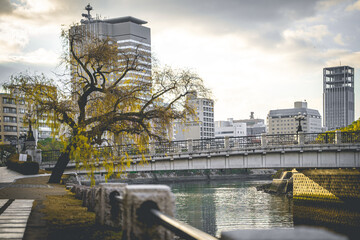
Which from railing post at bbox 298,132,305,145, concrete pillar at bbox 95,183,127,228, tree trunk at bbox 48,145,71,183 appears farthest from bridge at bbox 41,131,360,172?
concrete pillar at bbox 95,183,127,228

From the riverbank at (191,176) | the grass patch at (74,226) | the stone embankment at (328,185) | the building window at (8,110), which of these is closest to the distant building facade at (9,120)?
the building window at (8,110)

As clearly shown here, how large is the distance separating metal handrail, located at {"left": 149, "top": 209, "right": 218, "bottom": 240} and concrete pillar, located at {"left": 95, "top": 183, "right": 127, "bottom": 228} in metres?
3.43

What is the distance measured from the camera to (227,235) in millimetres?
2184

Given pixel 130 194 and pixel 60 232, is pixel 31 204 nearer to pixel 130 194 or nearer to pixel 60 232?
pixel 60 232

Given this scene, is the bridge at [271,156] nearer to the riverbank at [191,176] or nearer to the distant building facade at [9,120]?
the riverbank at [191,176]

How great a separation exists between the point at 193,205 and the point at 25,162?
53.1 ft

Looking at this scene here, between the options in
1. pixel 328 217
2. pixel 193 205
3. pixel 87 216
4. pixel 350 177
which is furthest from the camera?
pixel 193 205

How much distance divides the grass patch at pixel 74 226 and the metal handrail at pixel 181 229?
352 centimetres

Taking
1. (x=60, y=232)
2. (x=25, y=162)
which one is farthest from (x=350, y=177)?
(x=60, y=232)

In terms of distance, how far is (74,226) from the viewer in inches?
356

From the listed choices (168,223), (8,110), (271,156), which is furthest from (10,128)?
(168,223)

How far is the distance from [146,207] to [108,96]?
1957cm

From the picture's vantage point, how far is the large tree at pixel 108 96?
2394 cm

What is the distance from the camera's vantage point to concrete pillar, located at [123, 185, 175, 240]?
4793 mm
